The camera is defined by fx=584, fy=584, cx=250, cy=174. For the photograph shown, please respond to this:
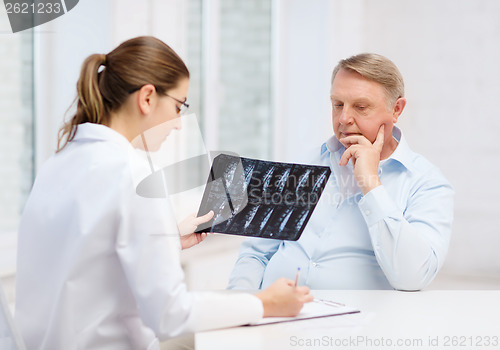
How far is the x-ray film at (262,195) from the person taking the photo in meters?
1.33

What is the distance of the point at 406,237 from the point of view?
1440 millimetres

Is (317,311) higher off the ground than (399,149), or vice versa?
(399,149)

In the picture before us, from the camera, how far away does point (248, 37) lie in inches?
133

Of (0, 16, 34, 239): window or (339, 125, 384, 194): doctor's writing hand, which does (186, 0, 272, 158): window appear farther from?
(339, 125, 384, 194): doctor's writing hand

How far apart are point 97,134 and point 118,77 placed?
5.1 inches

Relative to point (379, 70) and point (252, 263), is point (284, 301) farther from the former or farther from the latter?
point (379, 70)

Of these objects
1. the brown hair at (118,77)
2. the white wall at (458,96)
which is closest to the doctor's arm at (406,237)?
the brown hair at (118,77)

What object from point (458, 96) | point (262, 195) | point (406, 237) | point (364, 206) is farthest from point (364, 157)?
point (458, 96)

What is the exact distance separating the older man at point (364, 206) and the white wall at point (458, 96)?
1264mm

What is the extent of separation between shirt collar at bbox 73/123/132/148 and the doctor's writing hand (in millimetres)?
664

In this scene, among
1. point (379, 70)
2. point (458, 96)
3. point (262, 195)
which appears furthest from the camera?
point (458, 96)

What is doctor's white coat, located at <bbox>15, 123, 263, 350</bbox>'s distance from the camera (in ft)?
3.27

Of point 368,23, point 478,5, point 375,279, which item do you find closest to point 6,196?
point 375,279

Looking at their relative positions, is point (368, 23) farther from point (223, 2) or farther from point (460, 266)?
point (460, 266)
